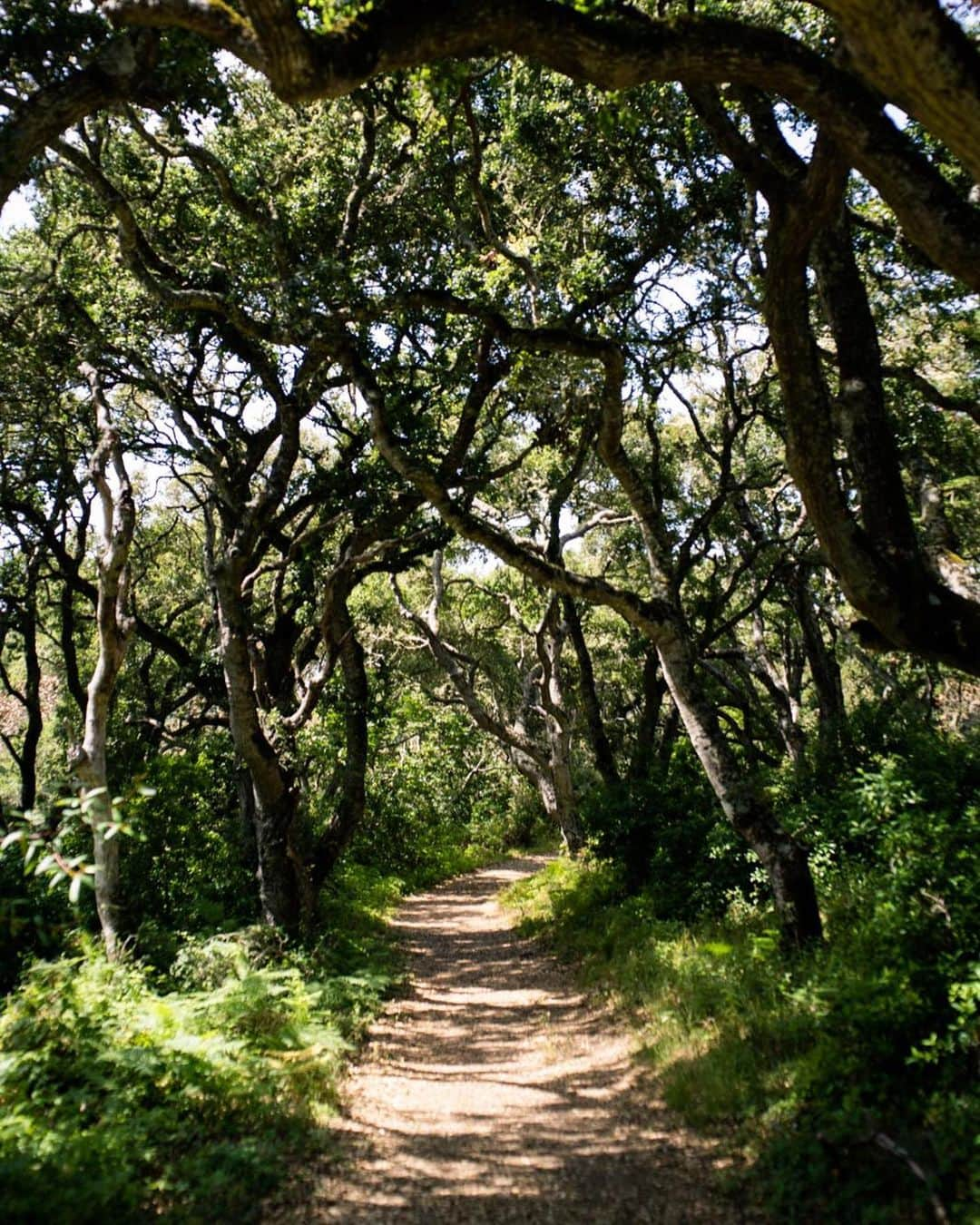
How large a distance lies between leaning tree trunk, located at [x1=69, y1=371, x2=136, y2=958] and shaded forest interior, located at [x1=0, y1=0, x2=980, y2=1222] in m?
0.05

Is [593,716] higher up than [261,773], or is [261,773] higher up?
[593,716]

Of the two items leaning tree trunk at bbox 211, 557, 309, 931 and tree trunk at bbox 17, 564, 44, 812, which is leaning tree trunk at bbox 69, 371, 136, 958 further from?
tree trunk at bbox 17, 564, 44, 812

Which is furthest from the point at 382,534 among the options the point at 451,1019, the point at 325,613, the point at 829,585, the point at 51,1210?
the point at 829,585

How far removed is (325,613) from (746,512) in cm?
830

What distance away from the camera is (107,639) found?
8.53 metres

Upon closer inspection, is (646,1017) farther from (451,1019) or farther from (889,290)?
(889,290)

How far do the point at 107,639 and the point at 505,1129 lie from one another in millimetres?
5962

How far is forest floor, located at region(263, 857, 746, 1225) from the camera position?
4.67 metres

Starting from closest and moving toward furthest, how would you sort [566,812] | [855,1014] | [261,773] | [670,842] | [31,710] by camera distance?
[855,1014], [261,773], [670,842], [31,710], [566,812]

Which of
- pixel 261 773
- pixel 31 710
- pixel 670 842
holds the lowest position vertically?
pixel 670 842

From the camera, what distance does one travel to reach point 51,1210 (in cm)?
386

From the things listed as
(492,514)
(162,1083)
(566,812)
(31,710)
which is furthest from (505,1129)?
(31,710)

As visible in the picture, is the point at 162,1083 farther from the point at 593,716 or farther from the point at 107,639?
the point at 593,716

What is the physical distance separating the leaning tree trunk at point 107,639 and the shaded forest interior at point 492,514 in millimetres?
48
